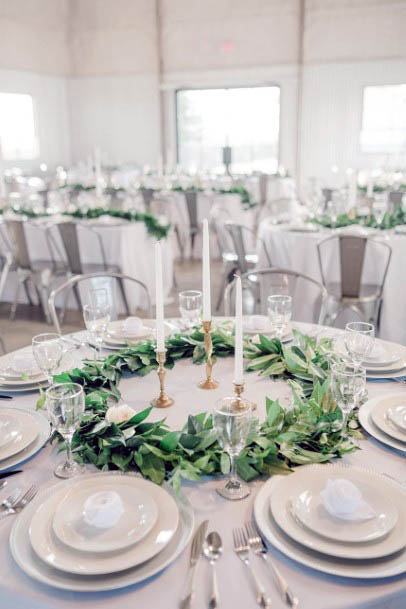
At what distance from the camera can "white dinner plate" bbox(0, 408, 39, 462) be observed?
1.39m

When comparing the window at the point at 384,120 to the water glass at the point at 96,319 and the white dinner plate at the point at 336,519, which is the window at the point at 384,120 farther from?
the white dinner plate at the point at 336,519

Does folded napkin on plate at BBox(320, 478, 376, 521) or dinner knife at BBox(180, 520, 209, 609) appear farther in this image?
folded napkin on plate at BBox(320, 478, 376, 521)

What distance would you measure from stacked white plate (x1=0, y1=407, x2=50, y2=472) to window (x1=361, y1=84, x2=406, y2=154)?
35.6 feet

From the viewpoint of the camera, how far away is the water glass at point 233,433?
115 cm

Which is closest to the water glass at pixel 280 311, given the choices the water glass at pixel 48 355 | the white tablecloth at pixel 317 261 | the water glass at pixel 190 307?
the water glass at pixel 190 307

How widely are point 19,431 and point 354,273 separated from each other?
287 centimetres

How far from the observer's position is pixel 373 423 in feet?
4.92

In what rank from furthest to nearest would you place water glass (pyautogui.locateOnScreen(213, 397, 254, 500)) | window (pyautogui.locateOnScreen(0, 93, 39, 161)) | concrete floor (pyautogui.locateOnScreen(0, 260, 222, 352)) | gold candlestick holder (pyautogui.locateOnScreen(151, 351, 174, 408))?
1. window (pyautogui.locateOnScreen(0, 93, 39, 161))
2. concrete floor (pyautogui.locateOnScreen(0, 260, 222, 352))
3. gold candlestick holder (pyautogui.locateOnScreen(151, 351, 174, 408))
4. water glass (pyautogui.locateOnScreen(213, 397, 254, 500))

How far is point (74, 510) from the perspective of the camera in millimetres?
1149

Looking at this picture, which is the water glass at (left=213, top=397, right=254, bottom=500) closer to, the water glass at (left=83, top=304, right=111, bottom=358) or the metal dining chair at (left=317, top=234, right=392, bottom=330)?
the water glass at (left=83, top=304, right=111, bottom=358)

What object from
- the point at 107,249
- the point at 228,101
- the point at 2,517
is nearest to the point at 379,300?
the point at 107,249

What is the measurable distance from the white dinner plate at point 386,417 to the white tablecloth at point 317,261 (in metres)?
2.57

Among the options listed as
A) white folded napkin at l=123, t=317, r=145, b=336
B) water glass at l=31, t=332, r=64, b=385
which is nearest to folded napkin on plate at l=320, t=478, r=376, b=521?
water glass at l=31, t=332, r=64, b=385

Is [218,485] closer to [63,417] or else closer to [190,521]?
[190,521]
